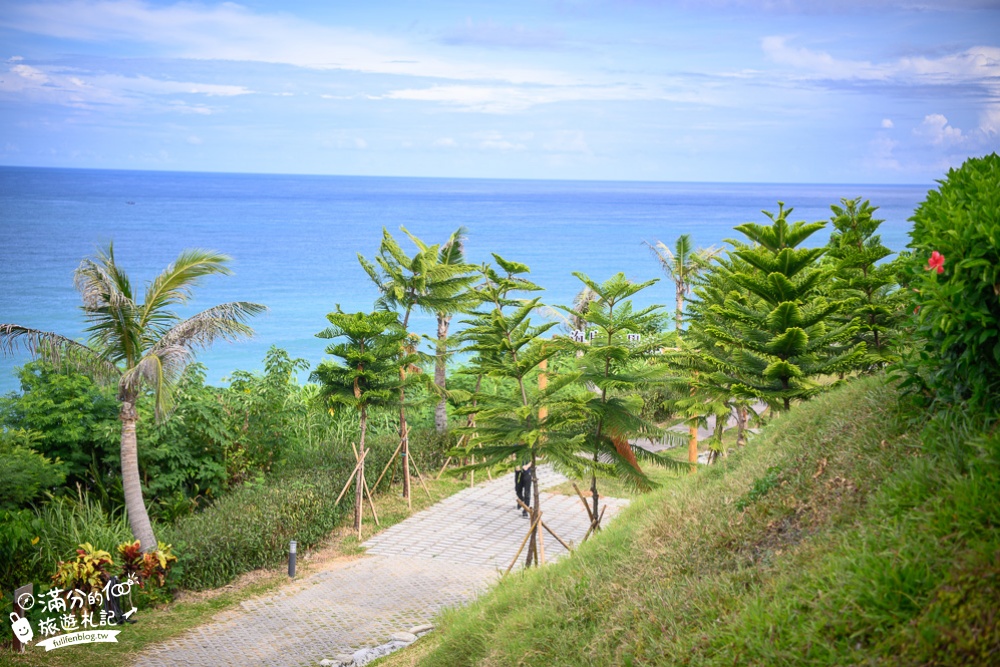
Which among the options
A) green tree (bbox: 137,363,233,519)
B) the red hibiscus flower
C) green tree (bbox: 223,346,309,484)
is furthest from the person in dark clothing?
the red hibiscus flower

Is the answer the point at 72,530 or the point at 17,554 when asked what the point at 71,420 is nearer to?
the point at 72,530

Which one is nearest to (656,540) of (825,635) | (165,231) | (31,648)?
(825,635)

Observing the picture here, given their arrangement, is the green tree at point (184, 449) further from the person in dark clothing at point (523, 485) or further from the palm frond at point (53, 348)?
the person in dark clothing at point (523, 485)

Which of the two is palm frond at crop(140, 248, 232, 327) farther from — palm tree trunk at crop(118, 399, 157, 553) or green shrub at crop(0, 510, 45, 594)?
green shrub at crop(0, 510, 45, 594)

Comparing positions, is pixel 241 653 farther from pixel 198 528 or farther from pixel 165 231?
pixel 165 231

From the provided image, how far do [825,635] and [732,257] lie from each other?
399 inches

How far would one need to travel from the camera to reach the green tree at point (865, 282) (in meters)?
13.0

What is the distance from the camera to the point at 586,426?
13.1 meters

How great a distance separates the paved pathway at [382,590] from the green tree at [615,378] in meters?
1.54

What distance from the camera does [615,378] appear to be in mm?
12555

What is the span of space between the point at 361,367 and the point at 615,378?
5144mm

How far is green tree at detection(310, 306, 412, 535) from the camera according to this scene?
49.8ft

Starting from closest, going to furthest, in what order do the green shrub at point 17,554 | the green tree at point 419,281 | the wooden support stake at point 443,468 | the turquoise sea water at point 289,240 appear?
the green shrub at point 17,554
the green tree at point 419,281
the wooden support stake at point 443,468
the turquoise sea water at point 289,240

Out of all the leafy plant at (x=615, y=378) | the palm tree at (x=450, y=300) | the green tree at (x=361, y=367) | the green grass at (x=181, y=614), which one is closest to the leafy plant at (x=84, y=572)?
the green grass at (x=181, y=614)
